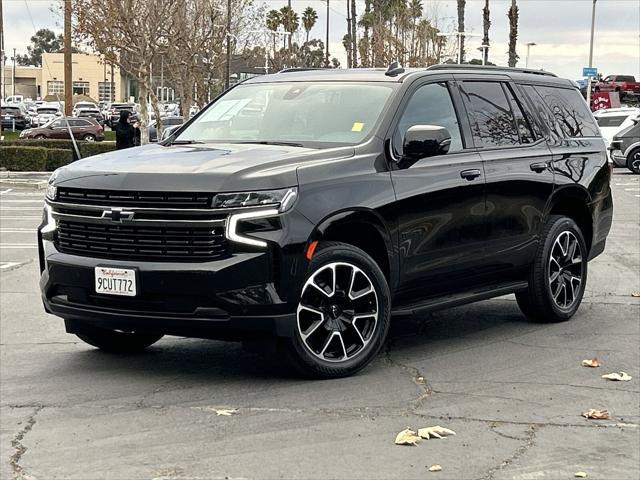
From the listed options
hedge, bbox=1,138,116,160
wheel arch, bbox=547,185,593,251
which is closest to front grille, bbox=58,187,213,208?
wheel arch, bbox=547,185,593,251

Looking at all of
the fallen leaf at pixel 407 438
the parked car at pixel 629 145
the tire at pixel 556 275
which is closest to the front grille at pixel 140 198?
the fallen leaf at pixel 407 438

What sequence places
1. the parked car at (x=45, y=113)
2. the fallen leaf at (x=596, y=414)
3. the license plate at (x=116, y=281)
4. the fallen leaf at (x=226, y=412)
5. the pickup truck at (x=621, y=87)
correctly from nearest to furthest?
the fallen leaf at (x=226, y=412) < the fallen leaf at (x=596, y=414) < the license plate at (x=116, y=281) < the pickup truck at (x=621, y=87) < the parked car at (x=45, y=113)

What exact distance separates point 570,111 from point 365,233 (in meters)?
3.12

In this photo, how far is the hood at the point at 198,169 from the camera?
6316 millimetres

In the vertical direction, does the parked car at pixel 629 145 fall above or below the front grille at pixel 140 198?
below

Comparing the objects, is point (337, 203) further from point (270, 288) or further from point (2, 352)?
point (2, 352)

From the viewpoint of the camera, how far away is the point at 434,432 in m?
5.62

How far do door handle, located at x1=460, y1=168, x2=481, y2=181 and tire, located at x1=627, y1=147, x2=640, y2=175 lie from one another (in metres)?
26.9

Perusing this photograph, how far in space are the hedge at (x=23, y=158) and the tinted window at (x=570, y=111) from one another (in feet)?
84.2

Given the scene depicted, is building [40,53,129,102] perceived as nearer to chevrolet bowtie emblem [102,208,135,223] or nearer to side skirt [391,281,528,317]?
side skirt [391,281,528,317]

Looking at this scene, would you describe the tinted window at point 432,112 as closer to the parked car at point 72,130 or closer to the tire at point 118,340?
the tire at point 118,340

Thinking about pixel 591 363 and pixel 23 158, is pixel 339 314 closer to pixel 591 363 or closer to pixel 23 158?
pixel 591 363

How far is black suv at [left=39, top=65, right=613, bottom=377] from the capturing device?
6316 millimetres

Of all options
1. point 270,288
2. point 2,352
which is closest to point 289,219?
point 270,288
